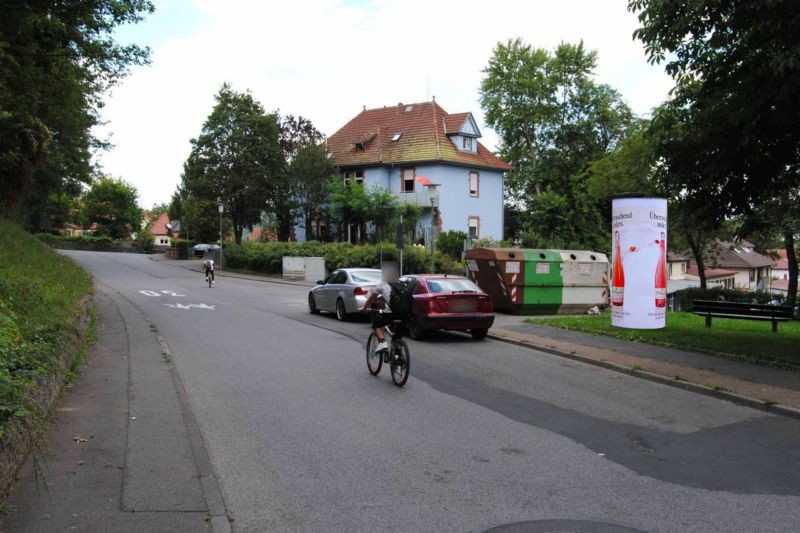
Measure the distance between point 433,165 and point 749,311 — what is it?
102 ft

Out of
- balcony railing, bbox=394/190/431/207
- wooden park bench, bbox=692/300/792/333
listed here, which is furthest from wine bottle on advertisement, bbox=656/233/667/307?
balcony railing, bbox=394/190/431/207

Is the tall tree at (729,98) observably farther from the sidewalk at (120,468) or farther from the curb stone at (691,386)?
the sidewalk at (120,468)

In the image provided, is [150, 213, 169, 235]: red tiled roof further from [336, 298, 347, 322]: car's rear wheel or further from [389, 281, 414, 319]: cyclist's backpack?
[389, 281, 414, 319]: cyclist's backpack

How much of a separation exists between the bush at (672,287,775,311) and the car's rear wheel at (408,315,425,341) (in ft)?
74.2

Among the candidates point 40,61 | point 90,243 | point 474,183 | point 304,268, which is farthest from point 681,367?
point 90,243

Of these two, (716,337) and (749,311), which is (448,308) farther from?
(749,311)

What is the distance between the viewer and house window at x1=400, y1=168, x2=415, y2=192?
45.2 meters

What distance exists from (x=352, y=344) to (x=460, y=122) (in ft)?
115

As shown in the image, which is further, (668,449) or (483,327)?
(483,327)

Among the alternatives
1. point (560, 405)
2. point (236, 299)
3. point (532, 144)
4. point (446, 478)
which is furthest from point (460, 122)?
point (446, 478)

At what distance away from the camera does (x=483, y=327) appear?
14.3m

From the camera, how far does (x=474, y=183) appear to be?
46281 mm

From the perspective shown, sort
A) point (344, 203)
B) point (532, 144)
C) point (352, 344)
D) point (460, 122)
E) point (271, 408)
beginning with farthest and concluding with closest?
point (532, 144)
point (460, 122)
point (344, 203)
point (352, 344)
point (271, 408)

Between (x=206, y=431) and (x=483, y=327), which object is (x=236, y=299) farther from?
(x=206, y=431)
